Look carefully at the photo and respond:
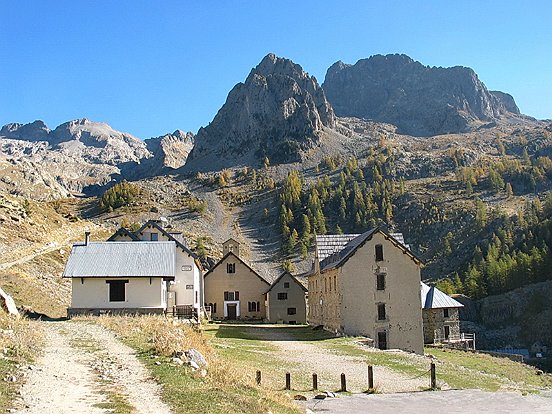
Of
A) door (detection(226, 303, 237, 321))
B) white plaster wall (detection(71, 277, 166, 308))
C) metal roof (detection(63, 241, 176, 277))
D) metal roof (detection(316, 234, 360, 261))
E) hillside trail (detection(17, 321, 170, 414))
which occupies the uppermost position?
metal roof (detection(316, 234, 360, 261))

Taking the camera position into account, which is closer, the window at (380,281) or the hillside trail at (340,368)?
the hillside trail at (340,368)

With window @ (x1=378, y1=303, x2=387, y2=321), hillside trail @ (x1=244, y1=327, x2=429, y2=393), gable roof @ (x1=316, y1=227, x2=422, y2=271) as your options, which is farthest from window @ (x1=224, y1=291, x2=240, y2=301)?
hillside trail @ (x1=244, y1=327, x2=429, y2=393)

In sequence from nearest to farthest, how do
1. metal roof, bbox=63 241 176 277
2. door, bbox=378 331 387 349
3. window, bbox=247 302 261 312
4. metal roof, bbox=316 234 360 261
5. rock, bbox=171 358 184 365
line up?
Result: rock, bbox=171 358 184 365
metal roof, bbox=63 241 176 277
door, bbox=378 331 387 349
metal roof, bbox=316 234 360 261
window, bbox=247 302 261 312

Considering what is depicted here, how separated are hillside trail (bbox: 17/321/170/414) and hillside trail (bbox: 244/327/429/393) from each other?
10.0 meters

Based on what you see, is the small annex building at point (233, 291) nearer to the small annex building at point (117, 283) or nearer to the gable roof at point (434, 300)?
the gable roof at point (434, 300)

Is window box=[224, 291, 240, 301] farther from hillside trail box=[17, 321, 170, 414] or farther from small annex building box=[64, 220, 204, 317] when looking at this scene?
hillside trail box=[17, 321, 170, 414]

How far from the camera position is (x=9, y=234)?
68.2 meters

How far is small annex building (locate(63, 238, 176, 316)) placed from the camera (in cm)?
4339

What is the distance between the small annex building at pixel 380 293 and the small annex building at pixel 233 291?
24.0 meters

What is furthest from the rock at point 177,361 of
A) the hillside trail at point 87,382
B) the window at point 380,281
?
the window at point 380,281

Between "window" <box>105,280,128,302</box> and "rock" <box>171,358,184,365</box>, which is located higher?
"window" <box>105,280,128,302</box>

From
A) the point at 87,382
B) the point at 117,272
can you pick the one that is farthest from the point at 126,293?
the point at 87,382

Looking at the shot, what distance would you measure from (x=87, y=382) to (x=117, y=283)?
95.2 ft

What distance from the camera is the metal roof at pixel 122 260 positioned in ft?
143
